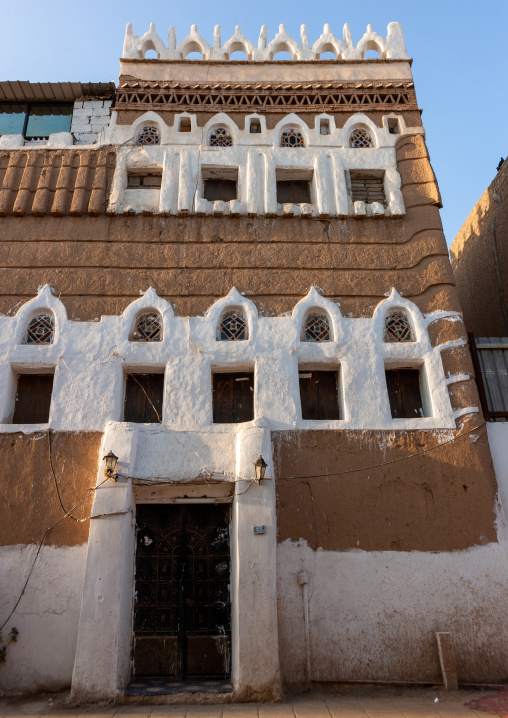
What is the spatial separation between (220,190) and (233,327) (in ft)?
9.78

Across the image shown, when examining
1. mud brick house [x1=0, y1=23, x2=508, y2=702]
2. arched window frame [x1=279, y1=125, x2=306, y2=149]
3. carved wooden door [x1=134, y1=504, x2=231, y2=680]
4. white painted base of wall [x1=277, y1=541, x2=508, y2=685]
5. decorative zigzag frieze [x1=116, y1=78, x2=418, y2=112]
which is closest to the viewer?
white painted base of wall [x1=277, y1=541, x2=508, y2=685]

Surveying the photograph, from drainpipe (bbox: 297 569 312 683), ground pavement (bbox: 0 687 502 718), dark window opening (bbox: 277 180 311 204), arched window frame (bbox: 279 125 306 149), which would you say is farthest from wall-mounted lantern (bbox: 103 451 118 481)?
arched window frame (bbox: 279 125 306 149)

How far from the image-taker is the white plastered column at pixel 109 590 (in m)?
6.05

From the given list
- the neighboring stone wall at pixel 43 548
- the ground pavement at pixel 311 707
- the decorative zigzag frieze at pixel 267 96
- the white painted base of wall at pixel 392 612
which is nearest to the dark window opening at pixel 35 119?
the decorative zigzag frieze at pixel 267 96

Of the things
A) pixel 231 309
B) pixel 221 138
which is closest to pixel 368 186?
pixel 221 138

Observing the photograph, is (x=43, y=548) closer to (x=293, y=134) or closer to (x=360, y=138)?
(x=293, y=134)

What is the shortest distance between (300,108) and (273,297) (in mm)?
4222

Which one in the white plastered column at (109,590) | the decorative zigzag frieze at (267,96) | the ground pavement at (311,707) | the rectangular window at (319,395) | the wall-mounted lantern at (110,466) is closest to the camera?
the ground pavement at (311,707)

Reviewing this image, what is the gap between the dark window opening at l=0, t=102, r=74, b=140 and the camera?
10.3 m

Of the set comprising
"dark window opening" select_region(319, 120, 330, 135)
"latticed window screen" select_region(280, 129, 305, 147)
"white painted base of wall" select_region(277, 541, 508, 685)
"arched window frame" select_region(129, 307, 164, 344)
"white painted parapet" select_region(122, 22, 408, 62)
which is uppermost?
"white painted parapet" select_region(122, 22, 408, 62)

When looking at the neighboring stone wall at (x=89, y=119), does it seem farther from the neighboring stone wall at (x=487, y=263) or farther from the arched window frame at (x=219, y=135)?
the neighboring stone wall at (x=487, y=263)

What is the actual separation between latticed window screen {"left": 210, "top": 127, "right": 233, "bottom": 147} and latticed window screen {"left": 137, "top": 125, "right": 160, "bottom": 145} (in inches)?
40.3

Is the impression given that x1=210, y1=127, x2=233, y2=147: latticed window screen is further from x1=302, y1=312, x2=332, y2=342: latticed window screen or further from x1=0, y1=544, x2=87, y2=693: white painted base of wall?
x1=0, y1=544, x2=87, y2=693: white painted base of wall

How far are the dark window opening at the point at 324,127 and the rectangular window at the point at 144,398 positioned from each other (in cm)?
562
